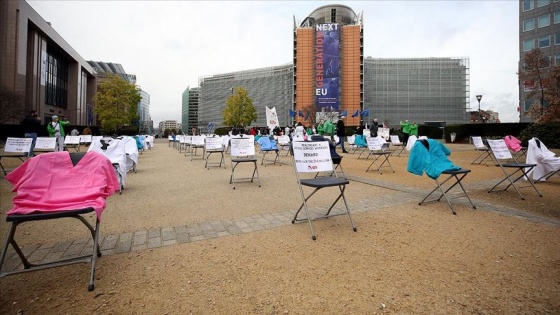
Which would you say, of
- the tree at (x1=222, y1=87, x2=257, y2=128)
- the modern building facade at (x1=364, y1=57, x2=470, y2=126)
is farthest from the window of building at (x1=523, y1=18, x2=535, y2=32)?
the tree at (x1=222, y1=87, x2=257, y2=128)

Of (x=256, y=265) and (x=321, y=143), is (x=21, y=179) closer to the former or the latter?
(x=256, y=265)

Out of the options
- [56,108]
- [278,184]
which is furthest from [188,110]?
[278,184]

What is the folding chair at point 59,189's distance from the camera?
2355 mm

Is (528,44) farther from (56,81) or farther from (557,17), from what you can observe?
(56,81)

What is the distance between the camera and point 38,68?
3794cm

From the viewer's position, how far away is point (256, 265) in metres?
2.71

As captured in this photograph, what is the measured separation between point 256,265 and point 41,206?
1.91 meters

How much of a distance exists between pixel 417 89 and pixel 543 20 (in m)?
32.2

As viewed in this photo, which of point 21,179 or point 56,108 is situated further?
point 56,108

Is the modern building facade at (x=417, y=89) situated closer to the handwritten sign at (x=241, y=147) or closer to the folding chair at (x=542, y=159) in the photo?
the folding chair at (x=542, y=159)

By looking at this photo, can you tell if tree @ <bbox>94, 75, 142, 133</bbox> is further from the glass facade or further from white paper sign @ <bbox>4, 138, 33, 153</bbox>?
white paper sign @ <bbox>4, 138, 33, 153</bbox>

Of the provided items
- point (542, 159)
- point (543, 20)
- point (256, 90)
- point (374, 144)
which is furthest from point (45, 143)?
point (256, 90)

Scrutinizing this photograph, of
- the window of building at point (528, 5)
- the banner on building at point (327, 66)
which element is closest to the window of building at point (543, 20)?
the window of building at point (528, 5)

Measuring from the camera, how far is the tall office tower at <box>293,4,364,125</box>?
229ft
